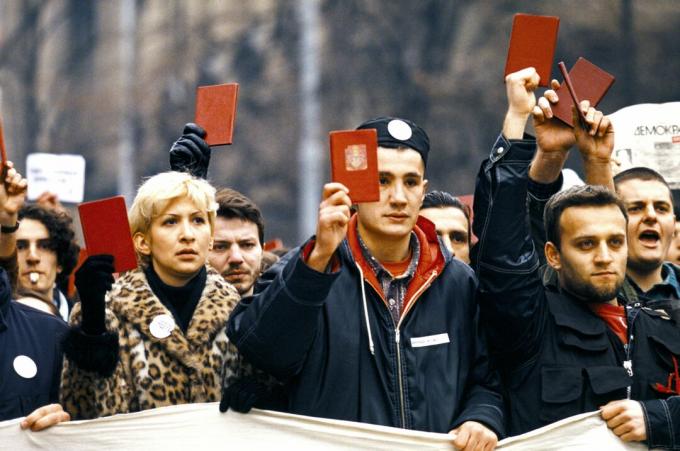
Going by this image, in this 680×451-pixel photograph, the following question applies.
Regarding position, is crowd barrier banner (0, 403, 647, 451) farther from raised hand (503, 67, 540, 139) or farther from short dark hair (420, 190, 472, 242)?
short dark hair (420, 190, 472, 242)

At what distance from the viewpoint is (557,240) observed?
527 centimetres

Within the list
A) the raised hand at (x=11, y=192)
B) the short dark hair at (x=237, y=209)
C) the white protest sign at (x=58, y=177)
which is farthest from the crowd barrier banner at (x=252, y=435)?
the white protest sign at (x=58, y=177)

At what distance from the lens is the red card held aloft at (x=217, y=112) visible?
18.8ft

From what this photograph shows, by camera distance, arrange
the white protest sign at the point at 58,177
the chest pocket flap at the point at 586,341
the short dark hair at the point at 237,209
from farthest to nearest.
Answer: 1. the white protest sign at the point at 58,177
2. the short dark hair at the point at 237,209
3. the chest pocket flap at the point at 586,341

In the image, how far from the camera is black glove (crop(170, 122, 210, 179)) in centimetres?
572

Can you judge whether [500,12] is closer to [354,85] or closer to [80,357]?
[354,85]

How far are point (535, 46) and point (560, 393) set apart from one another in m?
1.19

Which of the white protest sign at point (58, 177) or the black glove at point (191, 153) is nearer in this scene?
the black glove at point (191, 153)

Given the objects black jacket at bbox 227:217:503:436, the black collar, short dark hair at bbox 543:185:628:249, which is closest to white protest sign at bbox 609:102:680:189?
short dark hair at bbox 543:185:628:249

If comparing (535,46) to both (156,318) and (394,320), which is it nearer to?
(394,320)

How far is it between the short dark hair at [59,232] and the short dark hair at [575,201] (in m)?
2.47

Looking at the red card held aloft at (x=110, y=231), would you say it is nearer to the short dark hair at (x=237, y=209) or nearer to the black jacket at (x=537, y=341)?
the black jacket at (x=537, y=341)

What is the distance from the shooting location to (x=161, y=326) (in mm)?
5086

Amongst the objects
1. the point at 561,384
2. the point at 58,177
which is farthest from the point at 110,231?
the point at 58,177
